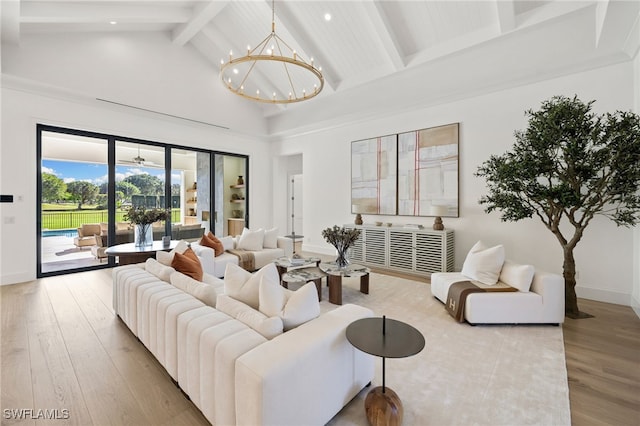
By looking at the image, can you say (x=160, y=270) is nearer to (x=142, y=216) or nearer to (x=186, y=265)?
(x=186, y=265)

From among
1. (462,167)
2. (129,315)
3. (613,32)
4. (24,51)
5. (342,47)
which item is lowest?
(129,315)

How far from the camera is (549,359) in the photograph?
2410 mm

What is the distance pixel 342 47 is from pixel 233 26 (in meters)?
2.35

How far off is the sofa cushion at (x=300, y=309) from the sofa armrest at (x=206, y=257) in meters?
3.05

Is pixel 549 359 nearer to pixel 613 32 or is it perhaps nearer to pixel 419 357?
pixel 419 357

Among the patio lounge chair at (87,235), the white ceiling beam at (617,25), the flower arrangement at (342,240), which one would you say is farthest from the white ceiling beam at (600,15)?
the patio lounge chair at (87,235)

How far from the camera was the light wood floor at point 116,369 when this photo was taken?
1.79 meters

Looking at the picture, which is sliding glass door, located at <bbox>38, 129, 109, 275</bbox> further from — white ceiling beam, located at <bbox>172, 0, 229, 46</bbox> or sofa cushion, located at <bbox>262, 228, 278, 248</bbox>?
sofa cushion, located at <bbox>262, 228, 278, 248</bbox>

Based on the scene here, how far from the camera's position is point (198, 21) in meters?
5.30

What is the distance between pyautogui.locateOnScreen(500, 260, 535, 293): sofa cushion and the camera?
313cm

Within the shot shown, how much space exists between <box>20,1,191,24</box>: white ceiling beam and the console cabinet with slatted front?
5.32m

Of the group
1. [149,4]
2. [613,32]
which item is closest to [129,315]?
[149,4]

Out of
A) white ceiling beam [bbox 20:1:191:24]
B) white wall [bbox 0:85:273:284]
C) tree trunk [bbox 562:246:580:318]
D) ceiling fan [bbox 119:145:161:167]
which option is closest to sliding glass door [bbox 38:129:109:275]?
white wall [bbox 0:85:273:284]

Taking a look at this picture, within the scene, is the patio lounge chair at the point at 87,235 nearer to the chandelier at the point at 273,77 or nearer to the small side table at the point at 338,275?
the chandelier at the point at 273,77
